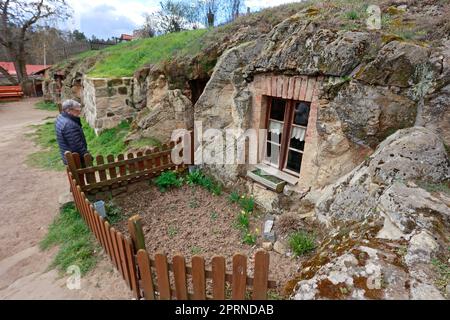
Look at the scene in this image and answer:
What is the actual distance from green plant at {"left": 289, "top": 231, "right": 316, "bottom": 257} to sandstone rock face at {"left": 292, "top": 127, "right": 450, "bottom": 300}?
1.15 feet

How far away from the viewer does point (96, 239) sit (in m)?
3.87

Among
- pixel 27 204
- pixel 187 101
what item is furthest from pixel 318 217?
pixel 27 204

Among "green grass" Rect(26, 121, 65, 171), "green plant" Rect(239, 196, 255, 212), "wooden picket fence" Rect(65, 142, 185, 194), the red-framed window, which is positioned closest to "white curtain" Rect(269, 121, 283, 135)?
the red-framed window

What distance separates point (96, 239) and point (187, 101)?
13.7ft

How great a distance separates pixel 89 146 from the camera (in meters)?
8.43

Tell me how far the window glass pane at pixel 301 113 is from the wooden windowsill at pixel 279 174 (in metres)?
0.85

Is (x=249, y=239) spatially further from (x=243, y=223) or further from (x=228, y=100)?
(x=228, y=100)

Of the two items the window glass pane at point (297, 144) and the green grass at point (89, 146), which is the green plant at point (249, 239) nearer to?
the window glass pane at point (297, 144)

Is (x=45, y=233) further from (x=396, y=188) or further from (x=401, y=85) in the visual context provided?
(x=401, y=85)

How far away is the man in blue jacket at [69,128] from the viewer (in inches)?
176

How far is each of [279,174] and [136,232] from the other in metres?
2.54

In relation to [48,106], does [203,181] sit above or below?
below

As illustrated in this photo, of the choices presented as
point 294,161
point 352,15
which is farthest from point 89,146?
point 352,15

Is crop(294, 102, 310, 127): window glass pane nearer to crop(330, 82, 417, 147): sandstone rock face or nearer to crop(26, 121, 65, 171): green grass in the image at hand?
crop(330, 82, 417, 147): sandstone rock face
